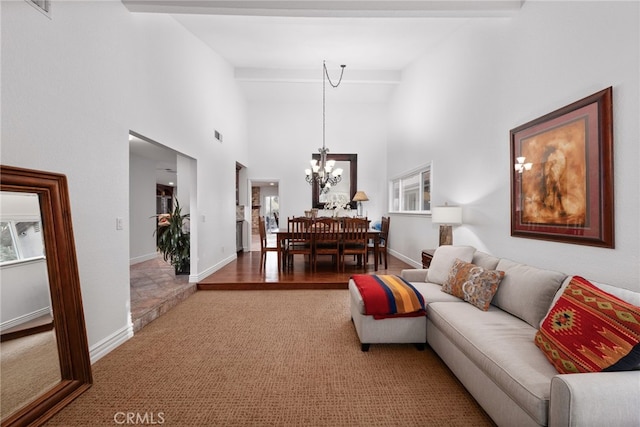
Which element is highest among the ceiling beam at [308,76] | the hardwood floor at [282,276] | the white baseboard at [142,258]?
the ceiling beam at [308,76]

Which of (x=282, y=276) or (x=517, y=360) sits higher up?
(x=517, y=360)

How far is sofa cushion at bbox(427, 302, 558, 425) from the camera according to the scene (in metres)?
1.29

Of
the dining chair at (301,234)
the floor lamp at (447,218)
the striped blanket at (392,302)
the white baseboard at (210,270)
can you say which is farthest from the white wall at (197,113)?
the floor lamp at (447,218)

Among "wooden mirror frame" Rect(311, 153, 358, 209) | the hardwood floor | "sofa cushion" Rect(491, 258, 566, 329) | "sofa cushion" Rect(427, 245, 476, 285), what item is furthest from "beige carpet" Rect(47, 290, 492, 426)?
"wooden mirror frame" Rect(311, 153, 358, 209)

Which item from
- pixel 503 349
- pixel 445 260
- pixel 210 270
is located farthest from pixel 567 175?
pixel 210 270

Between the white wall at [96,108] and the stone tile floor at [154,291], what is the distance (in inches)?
11.9

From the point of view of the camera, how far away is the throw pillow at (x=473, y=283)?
2.23m

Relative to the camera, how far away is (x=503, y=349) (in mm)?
1582

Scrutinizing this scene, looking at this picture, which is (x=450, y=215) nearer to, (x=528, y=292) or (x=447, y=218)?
(x=447, y=218)

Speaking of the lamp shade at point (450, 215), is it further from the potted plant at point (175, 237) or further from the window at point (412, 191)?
the potted plant at point (175, 237)

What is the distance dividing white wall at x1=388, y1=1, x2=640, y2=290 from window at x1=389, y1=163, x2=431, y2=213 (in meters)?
0.30

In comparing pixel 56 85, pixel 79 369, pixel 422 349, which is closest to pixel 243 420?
pixel 79 369

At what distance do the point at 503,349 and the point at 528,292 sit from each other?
64 cm

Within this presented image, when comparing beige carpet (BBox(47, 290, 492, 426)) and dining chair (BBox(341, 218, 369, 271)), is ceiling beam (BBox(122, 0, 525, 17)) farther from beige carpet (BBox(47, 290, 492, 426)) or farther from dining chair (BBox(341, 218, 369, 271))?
beige carpet (BBox(47, 290, 492, 426))
